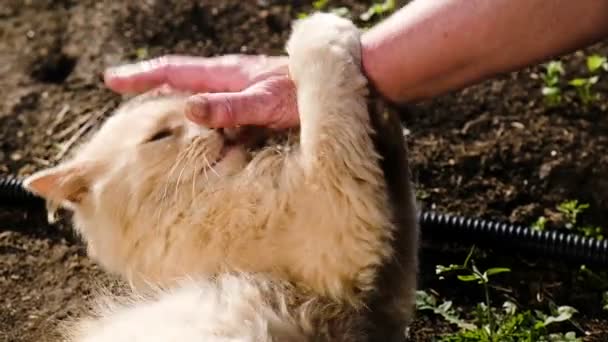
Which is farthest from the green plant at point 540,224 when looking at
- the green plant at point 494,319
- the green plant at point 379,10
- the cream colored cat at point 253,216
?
the green plant at point 379,10

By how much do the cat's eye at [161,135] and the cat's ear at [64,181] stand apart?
0.19m

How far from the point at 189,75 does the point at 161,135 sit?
251mm

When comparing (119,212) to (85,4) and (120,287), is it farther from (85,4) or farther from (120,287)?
(85,4)

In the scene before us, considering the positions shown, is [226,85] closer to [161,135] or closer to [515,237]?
[161,135]

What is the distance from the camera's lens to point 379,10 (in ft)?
13.6

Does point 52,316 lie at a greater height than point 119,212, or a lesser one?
lesser

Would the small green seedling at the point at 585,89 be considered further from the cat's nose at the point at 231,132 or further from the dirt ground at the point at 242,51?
the cat's nose at the point at 231,132

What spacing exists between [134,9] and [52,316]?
2.01 m

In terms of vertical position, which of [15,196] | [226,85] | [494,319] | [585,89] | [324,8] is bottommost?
[494,319]

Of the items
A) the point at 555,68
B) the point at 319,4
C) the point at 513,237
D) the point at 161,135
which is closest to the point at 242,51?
the point at 319,4

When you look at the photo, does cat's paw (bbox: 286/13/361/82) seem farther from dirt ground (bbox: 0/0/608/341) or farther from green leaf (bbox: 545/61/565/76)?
green leaf (bbox: 545/61/565/76)

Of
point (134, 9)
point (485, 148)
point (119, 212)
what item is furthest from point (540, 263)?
point (134, 9)

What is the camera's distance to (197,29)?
4410 mm

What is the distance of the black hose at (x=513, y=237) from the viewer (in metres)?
3.09
